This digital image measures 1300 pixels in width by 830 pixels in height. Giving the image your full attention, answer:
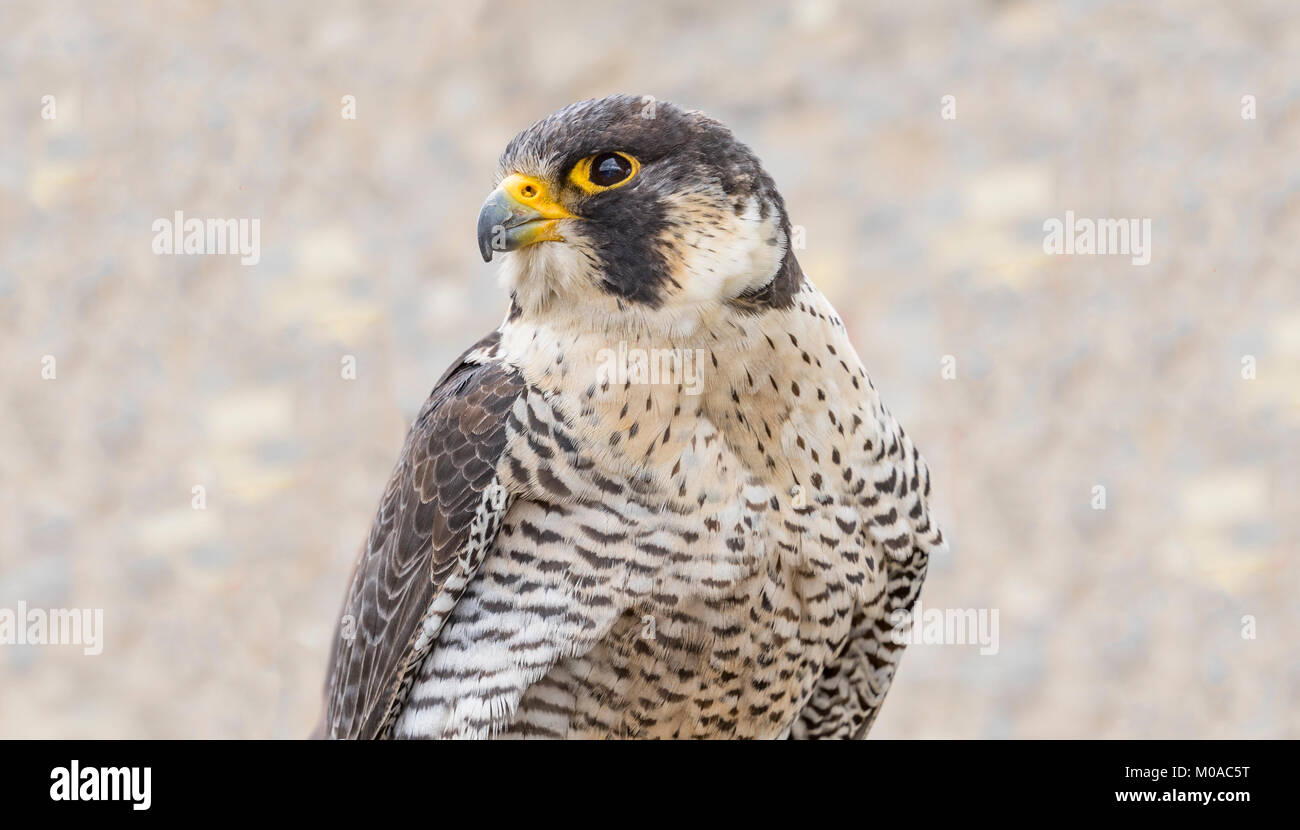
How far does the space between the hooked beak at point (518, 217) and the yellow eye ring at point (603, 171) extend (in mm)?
65

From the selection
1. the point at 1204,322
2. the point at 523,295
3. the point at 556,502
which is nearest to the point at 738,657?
the point at 556,502

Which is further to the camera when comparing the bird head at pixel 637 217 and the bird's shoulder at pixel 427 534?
the bird's shoulder at pixel 427 534

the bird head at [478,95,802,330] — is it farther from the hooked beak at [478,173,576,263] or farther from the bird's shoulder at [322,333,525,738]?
the bird's shoulder at [322,333,525,738]

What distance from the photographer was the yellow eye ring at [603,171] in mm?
2270

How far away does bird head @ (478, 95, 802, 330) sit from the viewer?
2234 mm

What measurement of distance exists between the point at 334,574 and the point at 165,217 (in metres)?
1.67

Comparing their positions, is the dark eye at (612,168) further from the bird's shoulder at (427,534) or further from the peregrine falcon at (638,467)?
the bird's shoulder at (427,534)

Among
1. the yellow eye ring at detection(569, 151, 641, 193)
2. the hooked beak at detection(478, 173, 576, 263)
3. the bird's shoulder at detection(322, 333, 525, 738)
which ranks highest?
the yellow eye ring at detection(569, 151, 641, 193)

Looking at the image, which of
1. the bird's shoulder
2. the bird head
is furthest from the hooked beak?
the bird's shoulder

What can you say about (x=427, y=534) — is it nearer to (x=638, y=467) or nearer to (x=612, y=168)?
(x=638, y=467)

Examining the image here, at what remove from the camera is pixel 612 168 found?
2275 mm

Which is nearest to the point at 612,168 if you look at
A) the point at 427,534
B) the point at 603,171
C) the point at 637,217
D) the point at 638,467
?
the point at 603,171

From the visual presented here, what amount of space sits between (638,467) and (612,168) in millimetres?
589

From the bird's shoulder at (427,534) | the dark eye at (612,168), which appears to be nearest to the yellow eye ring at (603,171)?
the dark eye at (612,168)
